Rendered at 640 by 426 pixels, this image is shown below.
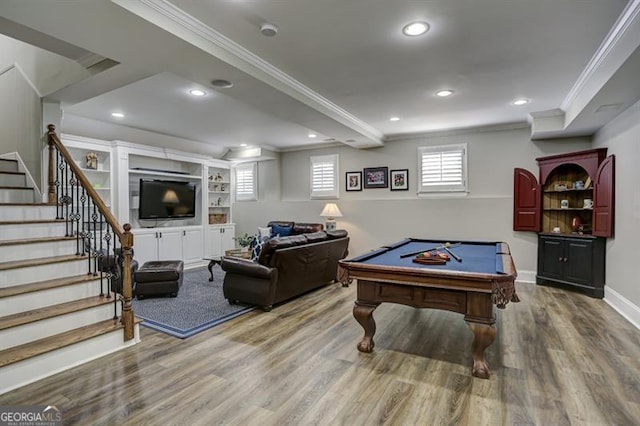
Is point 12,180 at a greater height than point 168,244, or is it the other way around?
point 12,180

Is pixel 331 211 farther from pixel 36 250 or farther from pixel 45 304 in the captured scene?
pixel 45 304

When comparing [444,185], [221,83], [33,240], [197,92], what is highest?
[197,92]

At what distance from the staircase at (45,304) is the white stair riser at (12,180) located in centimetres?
26

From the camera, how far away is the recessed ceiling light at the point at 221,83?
326cm

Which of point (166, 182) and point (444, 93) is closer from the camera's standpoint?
point (444, 93)

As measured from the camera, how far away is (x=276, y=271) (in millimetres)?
4152

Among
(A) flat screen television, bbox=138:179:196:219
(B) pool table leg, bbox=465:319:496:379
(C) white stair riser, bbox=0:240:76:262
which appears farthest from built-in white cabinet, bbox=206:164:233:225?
(B) pool table leg, bbox=465:319:496:379

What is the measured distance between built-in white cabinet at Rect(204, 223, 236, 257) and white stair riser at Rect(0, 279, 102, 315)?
13.9 feet

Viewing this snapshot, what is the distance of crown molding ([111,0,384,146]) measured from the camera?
222cm

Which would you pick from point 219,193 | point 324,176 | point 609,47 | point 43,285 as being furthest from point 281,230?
point 609,47

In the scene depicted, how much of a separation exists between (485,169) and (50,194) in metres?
6.52

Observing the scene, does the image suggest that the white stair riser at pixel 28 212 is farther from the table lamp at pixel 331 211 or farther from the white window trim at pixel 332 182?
the white window trim at pixel 332 182

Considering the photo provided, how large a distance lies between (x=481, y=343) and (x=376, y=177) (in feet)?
15.4

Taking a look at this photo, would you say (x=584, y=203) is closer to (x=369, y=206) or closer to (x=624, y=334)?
(x=624, y=334)
